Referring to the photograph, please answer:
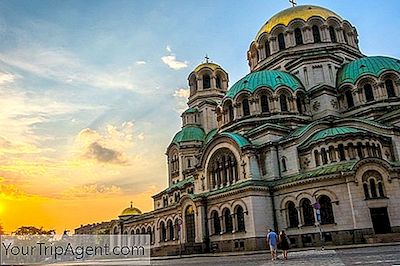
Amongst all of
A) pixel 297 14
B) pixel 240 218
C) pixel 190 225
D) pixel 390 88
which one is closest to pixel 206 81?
pixel 297 14

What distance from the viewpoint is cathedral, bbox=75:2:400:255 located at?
2675cm

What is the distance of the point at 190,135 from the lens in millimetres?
51750

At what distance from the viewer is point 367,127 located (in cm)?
3181

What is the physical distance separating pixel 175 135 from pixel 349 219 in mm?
32351

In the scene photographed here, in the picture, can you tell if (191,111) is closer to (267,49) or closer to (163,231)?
(267,49)

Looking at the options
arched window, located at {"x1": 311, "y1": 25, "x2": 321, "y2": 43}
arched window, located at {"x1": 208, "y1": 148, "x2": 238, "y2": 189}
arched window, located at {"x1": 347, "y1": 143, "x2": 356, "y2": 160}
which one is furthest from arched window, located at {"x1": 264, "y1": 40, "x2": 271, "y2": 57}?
arched window, located at {"x1": 347, "y1": 143, "x2": 356, "y2": 160}

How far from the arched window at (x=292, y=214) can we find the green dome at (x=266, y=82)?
12.4 m

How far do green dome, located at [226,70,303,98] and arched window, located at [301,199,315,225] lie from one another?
12771 millimetres

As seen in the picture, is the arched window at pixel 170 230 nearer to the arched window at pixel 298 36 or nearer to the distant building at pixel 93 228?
the arched window at pixel 298 36

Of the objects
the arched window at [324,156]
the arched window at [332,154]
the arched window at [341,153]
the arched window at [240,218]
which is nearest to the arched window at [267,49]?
the arched window at [324,156]

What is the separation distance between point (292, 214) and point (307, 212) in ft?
5.07

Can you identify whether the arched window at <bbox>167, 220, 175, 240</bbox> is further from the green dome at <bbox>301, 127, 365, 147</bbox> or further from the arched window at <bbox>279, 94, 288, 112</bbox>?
the green dome at <bbox>301, 127, 365, 147</bbox>

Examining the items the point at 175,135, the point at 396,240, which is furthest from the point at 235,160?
the point at 175,135

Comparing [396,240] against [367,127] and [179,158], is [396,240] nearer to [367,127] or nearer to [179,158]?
[367,127]
